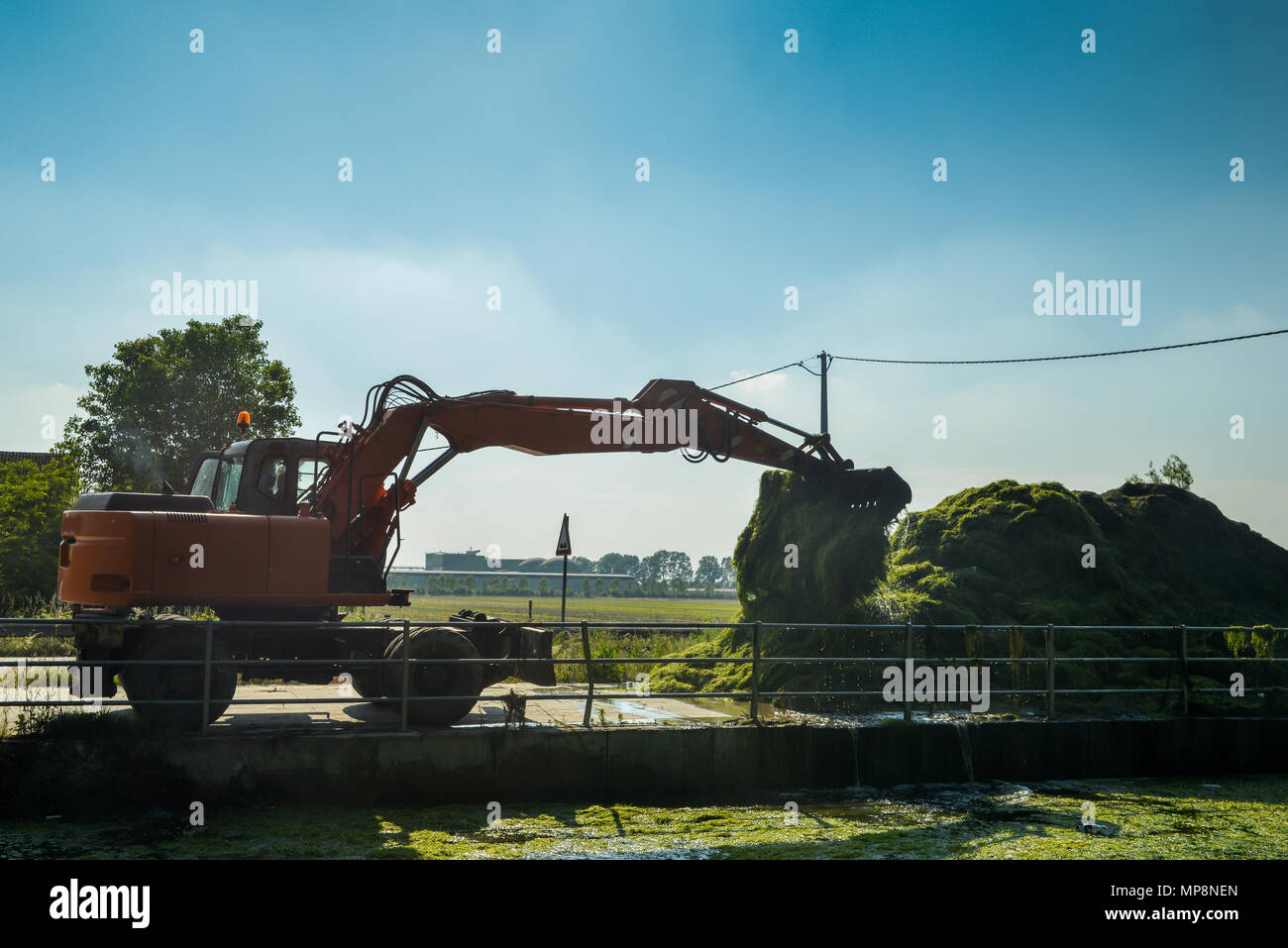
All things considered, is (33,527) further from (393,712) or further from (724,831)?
(724,831)

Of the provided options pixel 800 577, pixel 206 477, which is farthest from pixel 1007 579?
pixel 206 477

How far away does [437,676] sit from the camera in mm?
11109

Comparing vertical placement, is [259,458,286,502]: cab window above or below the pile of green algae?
above

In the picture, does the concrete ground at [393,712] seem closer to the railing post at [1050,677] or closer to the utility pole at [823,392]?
the railing post at [1050,677]

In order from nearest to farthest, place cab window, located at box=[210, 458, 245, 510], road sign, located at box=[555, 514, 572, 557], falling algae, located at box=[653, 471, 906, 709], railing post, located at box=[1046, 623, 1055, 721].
Result: cab window, located at box=[210, 458, 245, 510], railing post, located at box=[1046, 623, 1055, 721], falling algae, located at box=[653, 471, 906, 709], road sign, located at box=[555, 514, 572, 557]

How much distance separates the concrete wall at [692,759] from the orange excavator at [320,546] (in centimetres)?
66

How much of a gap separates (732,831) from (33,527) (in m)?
23.7

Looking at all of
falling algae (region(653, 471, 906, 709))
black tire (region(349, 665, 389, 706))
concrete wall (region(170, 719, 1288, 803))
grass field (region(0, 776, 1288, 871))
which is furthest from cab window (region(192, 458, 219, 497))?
falling algae (region(653, 471, 906, 709))

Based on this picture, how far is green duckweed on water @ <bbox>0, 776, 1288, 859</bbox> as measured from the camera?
8164 mm

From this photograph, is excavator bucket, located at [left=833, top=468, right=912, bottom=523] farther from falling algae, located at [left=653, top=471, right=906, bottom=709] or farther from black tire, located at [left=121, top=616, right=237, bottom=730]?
black tire, located at [left=121, top=616, right=237, bottom=730]

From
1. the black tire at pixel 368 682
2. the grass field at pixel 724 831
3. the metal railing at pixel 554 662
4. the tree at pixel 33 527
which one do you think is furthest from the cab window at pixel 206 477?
the tree at pixel 33 527

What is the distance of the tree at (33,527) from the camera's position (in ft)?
80.9

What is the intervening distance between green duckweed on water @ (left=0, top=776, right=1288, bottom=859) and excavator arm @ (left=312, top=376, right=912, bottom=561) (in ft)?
12.5

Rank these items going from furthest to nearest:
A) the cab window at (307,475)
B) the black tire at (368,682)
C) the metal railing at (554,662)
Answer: the cab window at (307,475) < the black tire at (368,682) < the metal railing at (554,662)
